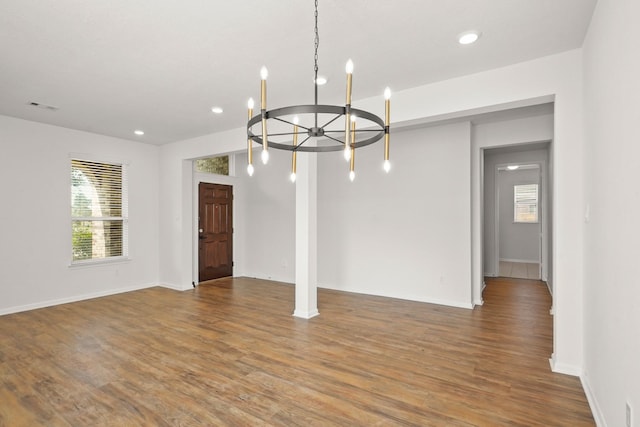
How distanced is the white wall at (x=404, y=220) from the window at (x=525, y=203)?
19.0 ft

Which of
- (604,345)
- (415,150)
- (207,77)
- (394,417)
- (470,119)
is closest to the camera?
(604,345)


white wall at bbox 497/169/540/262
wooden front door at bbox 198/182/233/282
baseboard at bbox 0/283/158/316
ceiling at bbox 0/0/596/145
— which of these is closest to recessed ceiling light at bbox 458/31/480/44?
ceiling at bbox 0/0/596/145

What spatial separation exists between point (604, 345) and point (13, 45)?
4.72 metres

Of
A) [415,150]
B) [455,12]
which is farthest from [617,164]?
[415,150]

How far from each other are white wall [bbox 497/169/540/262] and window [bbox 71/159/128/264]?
9013mm

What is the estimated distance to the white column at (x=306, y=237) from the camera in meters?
4.42

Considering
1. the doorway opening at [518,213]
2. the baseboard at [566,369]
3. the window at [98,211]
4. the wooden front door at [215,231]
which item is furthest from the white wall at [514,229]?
the window at [98,211]

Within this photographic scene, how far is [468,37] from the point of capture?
8.31 ft

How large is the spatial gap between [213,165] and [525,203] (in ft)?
27.5

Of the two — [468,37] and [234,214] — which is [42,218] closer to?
[234,214]

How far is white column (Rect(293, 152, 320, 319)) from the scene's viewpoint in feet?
14.5

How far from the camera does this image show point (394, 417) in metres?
2.21

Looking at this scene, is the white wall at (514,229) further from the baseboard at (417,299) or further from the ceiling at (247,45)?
the ceiling at (247,45)

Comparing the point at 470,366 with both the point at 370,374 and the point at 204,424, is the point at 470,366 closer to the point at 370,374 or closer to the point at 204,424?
the point at 370,374
